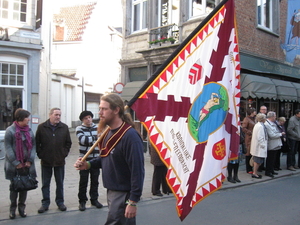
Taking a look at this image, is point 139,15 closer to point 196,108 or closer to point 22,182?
point 22,182

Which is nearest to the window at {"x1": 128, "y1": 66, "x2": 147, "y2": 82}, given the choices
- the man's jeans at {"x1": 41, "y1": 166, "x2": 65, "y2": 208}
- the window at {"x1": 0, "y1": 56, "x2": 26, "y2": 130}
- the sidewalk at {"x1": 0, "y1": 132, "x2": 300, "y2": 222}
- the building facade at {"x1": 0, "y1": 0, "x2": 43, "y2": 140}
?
the building facade at {"x1": 0, "y1": 0, "x2": 43, "y2": 140}

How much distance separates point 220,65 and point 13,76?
990cm

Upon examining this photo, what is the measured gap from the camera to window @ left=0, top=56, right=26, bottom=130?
11.7 metres

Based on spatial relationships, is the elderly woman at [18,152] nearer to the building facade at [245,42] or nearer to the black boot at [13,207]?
the black boot at [13,207]

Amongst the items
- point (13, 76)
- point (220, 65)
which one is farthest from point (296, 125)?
point (13, 76)

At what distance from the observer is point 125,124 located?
3203mm

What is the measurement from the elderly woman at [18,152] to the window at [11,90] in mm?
6886

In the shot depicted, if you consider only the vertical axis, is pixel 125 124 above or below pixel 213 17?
below

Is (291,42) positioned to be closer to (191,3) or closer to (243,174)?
(191,3)

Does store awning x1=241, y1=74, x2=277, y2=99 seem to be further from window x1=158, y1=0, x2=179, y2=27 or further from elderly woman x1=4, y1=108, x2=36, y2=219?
elderly woman x1=4, y1=108, x2=36, y2=219

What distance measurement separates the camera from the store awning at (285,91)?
1247 centimetres

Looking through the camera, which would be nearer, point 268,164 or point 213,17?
point 213,17

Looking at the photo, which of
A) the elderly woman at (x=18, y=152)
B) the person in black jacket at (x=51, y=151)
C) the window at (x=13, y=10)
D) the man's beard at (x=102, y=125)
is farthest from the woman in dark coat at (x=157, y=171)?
the window at (x=13, y=10)

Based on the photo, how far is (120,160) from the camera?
3.13 m
